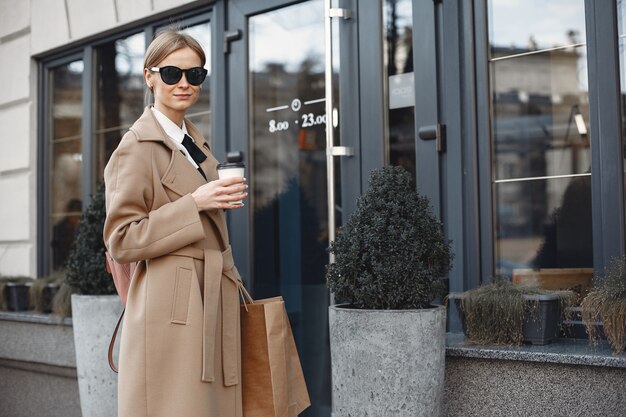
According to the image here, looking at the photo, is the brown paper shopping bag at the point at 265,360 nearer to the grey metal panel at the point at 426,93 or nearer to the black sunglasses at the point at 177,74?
the black sunglasses at the point at 177,74

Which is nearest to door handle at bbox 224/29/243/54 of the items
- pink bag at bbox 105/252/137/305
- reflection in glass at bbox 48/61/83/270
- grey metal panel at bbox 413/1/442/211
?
grey metal panel at bbox 413/1/442/211

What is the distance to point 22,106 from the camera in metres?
7.81

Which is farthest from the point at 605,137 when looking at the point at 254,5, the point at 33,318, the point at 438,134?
the point at 33,318

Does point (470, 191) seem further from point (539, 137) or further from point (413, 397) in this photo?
point (539, 137)

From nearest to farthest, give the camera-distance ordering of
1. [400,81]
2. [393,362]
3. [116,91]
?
1. [393,362]
2. [400,81]
3. [116,91]

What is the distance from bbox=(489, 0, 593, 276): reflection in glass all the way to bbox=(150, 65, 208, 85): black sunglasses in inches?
93.4

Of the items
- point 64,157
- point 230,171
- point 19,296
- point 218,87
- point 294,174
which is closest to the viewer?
point 230,171

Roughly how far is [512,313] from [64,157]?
16.9 feet

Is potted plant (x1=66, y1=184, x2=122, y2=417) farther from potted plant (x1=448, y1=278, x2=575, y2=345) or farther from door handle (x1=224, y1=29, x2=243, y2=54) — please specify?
potted plant (x1=448, y1=278, x2=575, y2=345)

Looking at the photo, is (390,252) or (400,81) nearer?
(390,252)

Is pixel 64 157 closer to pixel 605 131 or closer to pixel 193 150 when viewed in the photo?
pixel 193 150

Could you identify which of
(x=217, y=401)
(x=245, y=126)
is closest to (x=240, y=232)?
(x=245, y=126)

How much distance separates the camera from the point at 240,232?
5734 millimetres

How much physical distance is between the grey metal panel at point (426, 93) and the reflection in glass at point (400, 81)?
0.25ft
